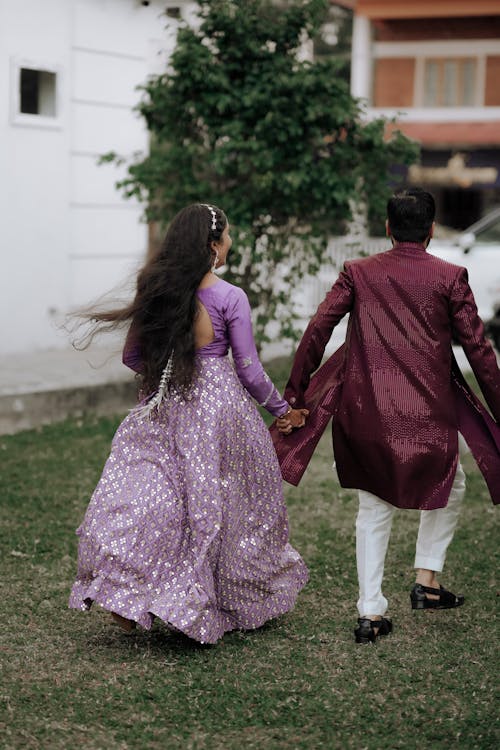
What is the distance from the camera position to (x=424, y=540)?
4.91 meters

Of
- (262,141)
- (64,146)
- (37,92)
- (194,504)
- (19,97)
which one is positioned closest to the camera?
(194,504)

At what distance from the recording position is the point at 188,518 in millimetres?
4418

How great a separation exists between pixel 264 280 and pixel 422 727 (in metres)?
5.86

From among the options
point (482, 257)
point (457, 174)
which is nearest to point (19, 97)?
point (482, 257)

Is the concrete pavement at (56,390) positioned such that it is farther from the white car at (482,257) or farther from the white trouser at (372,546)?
the white car at (482,257)

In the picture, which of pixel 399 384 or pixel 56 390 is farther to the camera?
pixel 56 390

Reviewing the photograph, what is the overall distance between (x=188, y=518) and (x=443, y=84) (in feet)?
76.6

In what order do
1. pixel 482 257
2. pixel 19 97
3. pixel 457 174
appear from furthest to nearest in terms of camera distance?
pixel 457 174, pixel 482 257, pixel 19 97

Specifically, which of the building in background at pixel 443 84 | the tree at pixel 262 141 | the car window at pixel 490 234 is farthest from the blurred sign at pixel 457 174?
the tree at pixel 262 141

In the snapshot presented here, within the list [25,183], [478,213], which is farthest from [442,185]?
[25,183]

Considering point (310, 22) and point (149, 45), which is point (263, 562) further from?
point (149, 45)

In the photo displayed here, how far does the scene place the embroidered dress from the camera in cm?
431

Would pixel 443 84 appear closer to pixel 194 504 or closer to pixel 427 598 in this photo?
pixel 427 598

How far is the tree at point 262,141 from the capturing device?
8.41 metres
